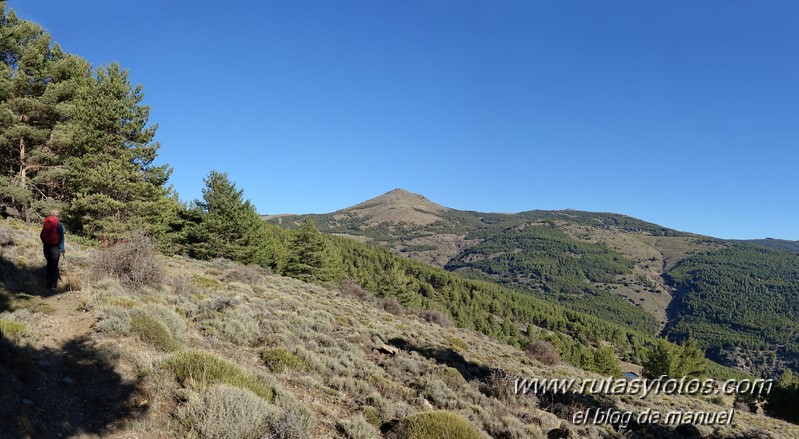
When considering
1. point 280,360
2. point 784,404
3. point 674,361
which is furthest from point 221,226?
point 674,361

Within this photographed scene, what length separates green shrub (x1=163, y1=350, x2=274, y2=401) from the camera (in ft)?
22.7

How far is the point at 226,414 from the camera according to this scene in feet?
19.1

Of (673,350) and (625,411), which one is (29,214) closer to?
(625,411)

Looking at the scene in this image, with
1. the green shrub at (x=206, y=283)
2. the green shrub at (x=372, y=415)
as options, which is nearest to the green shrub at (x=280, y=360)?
the green shrub at (x=372, y=415)

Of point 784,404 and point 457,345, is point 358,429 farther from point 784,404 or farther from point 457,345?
point 784,404

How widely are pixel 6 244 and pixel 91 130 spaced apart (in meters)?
10.2

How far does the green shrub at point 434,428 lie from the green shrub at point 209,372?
8.99 feet

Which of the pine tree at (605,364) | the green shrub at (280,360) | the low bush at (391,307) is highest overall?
the green shrub at (280,360)

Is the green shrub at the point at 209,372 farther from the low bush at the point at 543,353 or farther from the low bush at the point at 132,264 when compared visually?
the low bush at the point at 543,353

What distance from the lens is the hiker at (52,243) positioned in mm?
10250

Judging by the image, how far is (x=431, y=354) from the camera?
18438mm

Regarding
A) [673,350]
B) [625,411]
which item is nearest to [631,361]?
[673,350]

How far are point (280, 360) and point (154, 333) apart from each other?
2961 millimetres

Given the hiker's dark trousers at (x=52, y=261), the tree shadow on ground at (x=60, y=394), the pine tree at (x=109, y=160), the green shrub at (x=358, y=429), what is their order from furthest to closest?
the pine tree at (x=109, y=160)
the hiker's dark trousers at (x=52, y=261)
the green shrub at (x=358, y=429)
the tree shadow on ground at (x=60, y=394)
